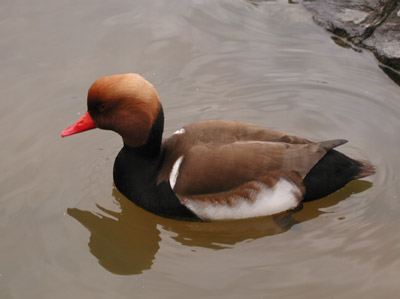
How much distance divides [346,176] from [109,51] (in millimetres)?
2981

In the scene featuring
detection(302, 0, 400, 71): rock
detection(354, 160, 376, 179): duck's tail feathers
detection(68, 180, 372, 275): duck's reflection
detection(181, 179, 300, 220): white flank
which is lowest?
detection(68, 180, 372, 275): duck's reflection

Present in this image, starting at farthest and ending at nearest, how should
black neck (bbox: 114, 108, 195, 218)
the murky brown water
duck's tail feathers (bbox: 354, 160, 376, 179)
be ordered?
duck's tail feathers (bbox: 354, 160, 376, 179)
black neck (bbox: 114, 108, 195, 218)
the murky brown water

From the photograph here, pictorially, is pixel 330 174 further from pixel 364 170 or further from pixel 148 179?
pixel 148 179

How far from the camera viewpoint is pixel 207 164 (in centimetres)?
412

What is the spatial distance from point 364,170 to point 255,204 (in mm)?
840

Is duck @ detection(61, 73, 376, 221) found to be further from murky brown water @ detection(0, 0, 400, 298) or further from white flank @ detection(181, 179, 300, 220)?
murky brown water @ detection(0, 0, 400, 298)

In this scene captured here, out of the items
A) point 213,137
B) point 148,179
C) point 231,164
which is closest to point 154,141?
point 148,179

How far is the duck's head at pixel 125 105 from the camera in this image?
4.13m

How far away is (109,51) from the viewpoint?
6285 mm

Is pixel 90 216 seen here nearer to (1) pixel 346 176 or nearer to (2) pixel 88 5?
(1) pixel 346 176

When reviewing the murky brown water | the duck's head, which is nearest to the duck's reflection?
the murky brown water

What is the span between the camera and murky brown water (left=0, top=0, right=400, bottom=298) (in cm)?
394

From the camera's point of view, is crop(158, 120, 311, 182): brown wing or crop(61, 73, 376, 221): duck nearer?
crop(61, 73, 376, 221): duck

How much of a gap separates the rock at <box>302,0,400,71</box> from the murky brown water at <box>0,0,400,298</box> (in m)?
0.17
